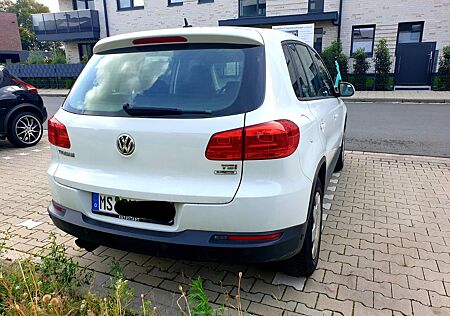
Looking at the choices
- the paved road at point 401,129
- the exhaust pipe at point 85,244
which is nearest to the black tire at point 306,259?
the exhaust pipe at point 85,244

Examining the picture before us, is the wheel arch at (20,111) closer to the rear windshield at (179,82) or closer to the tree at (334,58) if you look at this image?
the rear windshield at (179,82)

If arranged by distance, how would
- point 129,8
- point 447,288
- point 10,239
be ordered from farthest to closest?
point 129,8, point 10,239, point 447,288

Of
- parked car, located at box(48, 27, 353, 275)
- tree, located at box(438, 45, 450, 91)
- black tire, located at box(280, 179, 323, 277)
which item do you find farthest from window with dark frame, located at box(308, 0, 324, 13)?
black tire, located at box(280, 179, 323, 277)

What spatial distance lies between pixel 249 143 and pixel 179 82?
2.09 ft

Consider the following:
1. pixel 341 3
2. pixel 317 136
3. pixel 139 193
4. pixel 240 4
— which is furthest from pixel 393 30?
pixel 139 193

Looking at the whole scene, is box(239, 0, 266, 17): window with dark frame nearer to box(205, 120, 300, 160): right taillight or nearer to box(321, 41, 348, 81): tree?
box(321, 41, 348, 81): tree

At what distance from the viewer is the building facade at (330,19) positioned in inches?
674

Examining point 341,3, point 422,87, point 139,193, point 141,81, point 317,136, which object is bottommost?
point 422,87

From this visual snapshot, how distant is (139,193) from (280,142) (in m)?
0.91

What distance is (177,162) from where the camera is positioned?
2236 millimetres

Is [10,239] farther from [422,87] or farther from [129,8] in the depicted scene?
[129,8]

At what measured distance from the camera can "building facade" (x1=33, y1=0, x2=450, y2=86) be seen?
56.1 ft

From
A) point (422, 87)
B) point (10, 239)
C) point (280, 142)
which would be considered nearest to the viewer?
point (280, 142)

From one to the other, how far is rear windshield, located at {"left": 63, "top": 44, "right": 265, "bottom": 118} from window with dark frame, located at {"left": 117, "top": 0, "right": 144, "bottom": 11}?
880 inches
